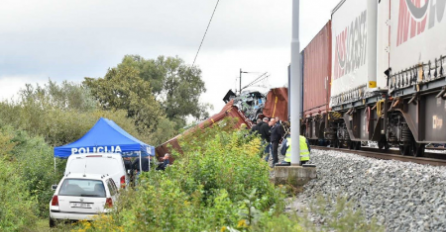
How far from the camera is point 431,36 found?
1119 centimetres

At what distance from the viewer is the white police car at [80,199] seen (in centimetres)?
1448

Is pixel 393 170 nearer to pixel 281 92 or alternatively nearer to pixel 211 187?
pixel 211 187

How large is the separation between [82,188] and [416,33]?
811 centimetres

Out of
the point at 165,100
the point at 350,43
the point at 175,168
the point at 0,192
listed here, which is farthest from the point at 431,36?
the point at 165,100

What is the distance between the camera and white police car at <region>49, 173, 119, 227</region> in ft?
47.5

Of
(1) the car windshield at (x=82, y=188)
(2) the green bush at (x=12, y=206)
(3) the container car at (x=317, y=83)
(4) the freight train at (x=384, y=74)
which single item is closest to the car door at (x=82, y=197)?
(1) the car windshield at (x=82, y=188)

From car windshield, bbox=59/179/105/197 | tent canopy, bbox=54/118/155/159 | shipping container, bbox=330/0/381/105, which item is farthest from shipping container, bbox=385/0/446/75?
tent canopy, bbox=54/118/155/159

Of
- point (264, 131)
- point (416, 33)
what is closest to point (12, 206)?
point (416, 33)

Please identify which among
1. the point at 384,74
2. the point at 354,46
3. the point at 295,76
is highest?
the point at 354,46

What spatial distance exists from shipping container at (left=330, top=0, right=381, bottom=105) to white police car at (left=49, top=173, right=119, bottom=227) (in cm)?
694

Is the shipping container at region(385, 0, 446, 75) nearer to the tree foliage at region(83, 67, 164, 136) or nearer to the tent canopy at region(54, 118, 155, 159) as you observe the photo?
the tent canopy at region(54, 118, 155, 159)

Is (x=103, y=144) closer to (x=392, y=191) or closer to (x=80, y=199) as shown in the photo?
(x=80, y=199)

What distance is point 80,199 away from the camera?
47.8ft

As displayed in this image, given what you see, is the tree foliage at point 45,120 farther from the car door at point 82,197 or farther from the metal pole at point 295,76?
the metal pole at point 295,76
